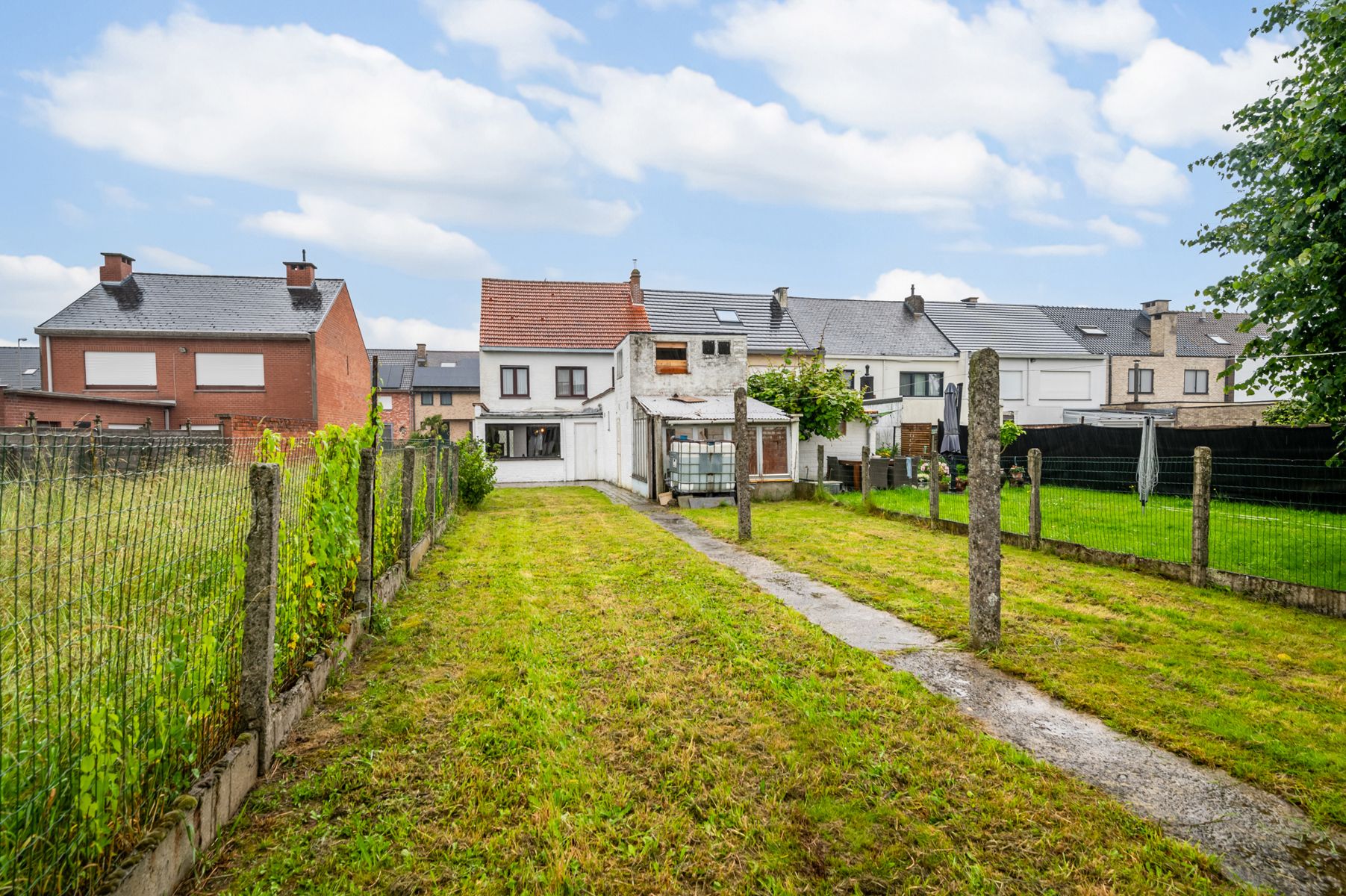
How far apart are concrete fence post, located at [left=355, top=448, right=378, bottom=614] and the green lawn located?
8.80m

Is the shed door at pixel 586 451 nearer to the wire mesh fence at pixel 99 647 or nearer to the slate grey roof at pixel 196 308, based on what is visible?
the slate grey roof at pixel 196 308

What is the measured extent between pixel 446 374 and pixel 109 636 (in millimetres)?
52626

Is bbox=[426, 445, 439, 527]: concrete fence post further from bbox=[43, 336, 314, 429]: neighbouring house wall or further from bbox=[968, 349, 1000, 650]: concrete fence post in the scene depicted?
bbox=[43, 336, 314, 429]: neighbouring house wall

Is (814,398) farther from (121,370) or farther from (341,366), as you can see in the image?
(121,370)

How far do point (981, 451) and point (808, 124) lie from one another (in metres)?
15.4

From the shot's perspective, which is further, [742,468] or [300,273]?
[300,273]

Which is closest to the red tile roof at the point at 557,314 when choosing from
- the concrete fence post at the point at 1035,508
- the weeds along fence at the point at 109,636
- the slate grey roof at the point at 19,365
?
the concrete fence post at the point at 1035,508

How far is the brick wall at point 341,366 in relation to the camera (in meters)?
28.6

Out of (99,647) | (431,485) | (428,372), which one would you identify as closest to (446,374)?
(428,372)

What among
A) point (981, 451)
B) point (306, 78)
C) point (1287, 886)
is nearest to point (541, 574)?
point (981, 451)

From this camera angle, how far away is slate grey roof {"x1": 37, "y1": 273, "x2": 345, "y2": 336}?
87.0 ft

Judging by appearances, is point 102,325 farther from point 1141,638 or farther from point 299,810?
point 1141,638

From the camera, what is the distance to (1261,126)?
334 inches

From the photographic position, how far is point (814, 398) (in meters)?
21.1
